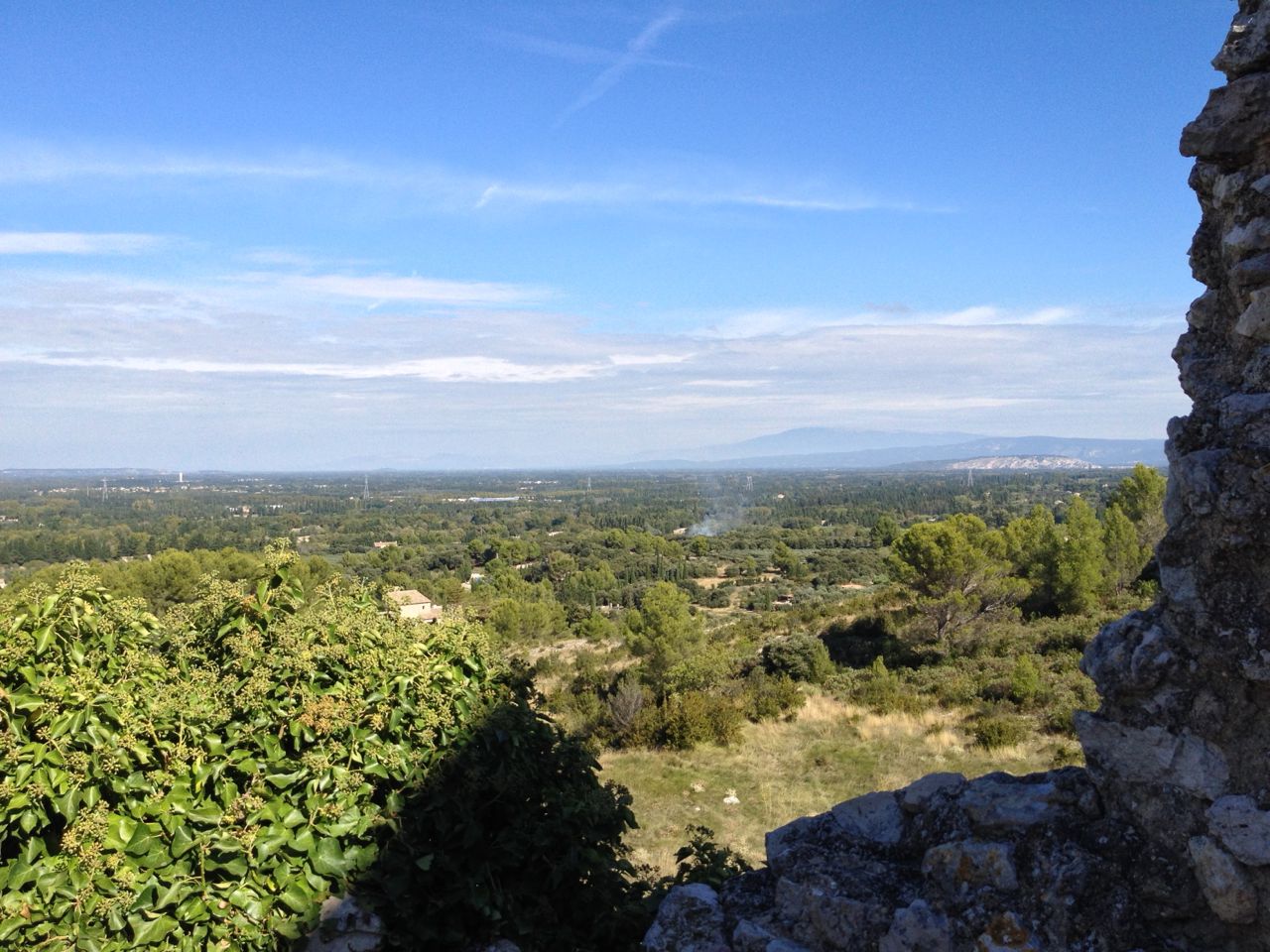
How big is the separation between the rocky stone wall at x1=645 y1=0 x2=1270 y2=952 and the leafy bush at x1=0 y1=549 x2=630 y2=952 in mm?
1243

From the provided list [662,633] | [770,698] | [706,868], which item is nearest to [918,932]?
[706,868]

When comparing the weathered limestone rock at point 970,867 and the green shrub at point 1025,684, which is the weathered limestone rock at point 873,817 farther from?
the green shrub at point 1025,684

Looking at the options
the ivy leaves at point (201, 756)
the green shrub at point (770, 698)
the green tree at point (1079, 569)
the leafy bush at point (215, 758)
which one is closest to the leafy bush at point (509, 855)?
the leafy bush at point (215, 758)

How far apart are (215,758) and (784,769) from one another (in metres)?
10.7

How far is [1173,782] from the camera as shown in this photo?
9.23 feet

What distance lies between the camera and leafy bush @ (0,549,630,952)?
2734 mm

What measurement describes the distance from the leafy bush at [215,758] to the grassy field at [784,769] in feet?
17.8

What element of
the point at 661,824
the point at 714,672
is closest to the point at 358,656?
the point at 661,824

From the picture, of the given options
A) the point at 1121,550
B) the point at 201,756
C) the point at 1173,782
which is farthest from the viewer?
the point at 1121,550

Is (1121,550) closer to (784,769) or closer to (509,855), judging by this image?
(784,769)

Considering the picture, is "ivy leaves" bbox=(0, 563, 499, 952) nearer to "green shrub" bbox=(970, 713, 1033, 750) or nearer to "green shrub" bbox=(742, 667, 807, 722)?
"green shrub" bbox=(970, 713, 1033, 750)

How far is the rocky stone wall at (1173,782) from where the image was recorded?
2.69 metres

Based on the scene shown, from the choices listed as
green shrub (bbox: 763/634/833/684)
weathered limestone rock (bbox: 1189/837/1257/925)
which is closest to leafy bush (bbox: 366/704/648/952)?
weathered limestone rock (bbox: 1189/837/1257/925)

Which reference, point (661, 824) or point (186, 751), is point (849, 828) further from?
point (661, 824)
